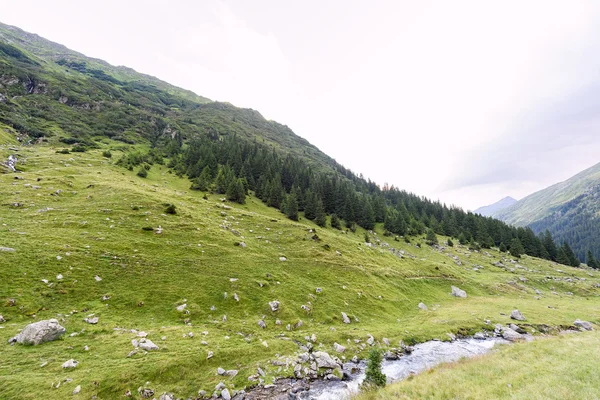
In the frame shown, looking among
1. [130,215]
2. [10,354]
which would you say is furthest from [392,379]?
[130,215]

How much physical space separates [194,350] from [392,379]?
1495cm

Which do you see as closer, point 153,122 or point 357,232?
point 357,232

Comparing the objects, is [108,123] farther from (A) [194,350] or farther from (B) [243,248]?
(A) [194,350]

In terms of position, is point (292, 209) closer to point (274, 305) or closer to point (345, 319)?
point (345, 319)

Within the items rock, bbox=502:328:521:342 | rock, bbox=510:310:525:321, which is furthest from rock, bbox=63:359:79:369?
rock, bbox=510:310:525:321

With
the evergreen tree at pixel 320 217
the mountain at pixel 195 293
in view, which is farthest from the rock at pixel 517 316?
the evergreen tree at pixel 320 217

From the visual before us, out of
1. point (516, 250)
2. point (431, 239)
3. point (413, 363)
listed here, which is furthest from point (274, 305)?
point (516, 250)

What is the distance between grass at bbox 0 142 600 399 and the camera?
15680mm

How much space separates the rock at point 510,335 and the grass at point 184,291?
2274 millimetres

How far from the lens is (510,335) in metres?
28.5

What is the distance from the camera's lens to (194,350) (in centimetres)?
1780

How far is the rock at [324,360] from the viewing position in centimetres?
1903

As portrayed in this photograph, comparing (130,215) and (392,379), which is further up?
(392,379)

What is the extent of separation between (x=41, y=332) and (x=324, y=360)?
19593 millimetres
